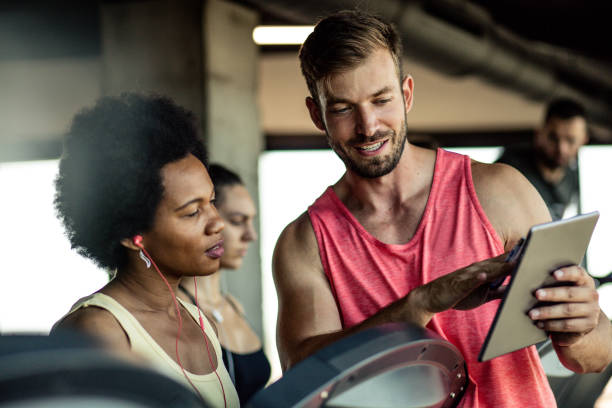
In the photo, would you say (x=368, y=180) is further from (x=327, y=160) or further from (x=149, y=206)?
(x=327, y=160)

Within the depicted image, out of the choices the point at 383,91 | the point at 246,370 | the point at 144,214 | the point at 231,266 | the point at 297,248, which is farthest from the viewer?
the point at 231,266

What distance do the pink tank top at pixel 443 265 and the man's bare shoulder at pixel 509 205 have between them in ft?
0.09

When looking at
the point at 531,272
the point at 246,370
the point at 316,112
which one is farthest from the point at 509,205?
the point at 246,370

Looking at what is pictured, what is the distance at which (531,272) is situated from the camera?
121cm

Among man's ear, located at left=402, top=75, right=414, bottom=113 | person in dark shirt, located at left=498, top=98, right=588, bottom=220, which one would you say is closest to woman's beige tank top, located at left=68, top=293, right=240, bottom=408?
man's ear, located at left=402, top=75, right=414, bottom=113

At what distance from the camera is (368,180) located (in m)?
1.81

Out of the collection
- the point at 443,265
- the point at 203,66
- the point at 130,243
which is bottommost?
the point at 443,265

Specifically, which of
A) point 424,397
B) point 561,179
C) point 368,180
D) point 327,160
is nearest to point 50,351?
point 424,397

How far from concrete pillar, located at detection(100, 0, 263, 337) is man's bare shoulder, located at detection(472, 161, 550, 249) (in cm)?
312

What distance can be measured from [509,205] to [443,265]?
0.21 meters

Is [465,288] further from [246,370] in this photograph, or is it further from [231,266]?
[231,266]

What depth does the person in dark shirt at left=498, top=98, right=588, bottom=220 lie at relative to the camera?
4145mm

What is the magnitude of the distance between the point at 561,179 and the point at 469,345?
118 inches

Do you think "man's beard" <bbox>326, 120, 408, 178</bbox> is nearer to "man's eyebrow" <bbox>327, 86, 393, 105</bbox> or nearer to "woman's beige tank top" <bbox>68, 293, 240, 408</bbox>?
"man's eyebrow" <bbox>327, 86, 393, 105</bbox>
